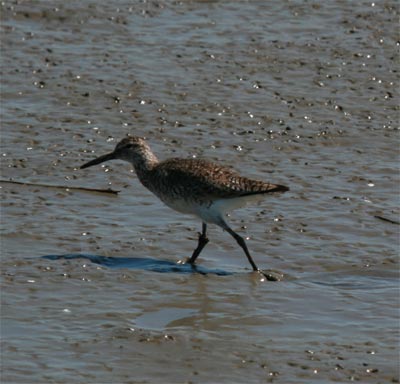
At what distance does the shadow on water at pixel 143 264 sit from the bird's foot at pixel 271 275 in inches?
10.0

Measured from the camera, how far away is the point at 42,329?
9.05m

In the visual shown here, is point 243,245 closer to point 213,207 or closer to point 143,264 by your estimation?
point 213,207

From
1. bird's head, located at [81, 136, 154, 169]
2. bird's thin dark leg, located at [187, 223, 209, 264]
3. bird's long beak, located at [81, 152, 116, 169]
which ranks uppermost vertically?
bird's head, located at [81, 136, 154, 169]

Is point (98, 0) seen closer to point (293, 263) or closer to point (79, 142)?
point (79, 142)

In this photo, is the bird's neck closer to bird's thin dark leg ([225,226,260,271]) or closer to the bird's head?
the bird's head

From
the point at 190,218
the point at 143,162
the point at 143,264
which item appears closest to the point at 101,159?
the point at 143,162

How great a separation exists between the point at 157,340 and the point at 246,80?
6.66 metres

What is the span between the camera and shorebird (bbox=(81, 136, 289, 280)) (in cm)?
1060

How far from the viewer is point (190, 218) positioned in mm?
11820

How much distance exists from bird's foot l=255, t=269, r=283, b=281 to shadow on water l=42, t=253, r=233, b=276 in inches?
10.0

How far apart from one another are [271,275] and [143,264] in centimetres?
Answer: 104

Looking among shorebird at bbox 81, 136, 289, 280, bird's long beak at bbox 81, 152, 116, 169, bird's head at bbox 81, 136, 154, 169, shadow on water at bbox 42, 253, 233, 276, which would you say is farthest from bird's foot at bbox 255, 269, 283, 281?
bird's long beak at bbox 81, 152, 116, 169

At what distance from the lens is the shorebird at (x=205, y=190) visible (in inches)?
417

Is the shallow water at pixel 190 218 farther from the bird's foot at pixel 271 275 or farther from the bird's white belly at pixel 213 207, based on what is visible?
the bird's white belly at pixel 213 207
